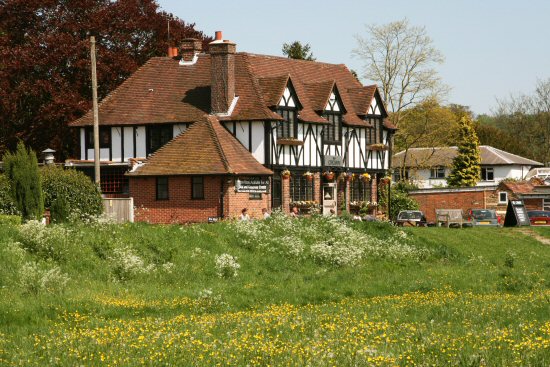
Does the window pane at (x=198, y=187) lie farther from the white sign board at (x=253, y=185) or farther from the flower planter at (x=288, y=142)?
the flower planter at (x=288, y=142)

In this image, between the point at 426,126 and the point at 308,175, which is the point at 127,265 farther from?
the point at 426,126

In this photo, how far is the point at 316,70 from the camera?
61906 mm

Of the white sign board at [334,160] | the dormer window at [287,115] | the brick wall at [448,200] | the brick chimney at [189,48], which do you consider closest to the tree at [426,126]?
the brick wall at [448,200]

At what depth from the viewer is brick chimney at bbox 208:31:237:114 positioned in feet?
168

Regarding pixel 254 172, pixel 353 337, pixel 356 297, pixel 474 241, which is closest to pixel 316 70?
pixel 254 172

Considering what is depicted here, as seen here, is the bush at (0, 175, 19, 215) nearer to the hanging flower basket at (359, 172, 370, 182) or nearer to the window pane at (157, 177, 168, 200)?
the window pane at (157, 177, 168, 200)

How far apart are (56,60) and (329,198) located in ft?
56.4

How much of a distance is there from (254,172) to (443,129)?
37951mm

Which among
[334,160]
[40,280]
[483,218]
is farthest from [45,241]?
[483,218]

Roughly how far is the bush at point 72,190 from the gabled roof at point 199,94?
39.1 feet

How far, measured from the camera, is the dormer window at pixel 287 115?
52688 millimetres

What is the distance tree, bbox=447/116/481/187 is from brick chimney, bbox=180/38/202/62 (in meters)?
37.1

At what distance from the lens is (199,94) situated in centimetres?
5366

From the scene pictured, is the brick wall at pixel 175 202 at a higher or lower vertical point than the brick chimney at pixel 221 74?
lower
